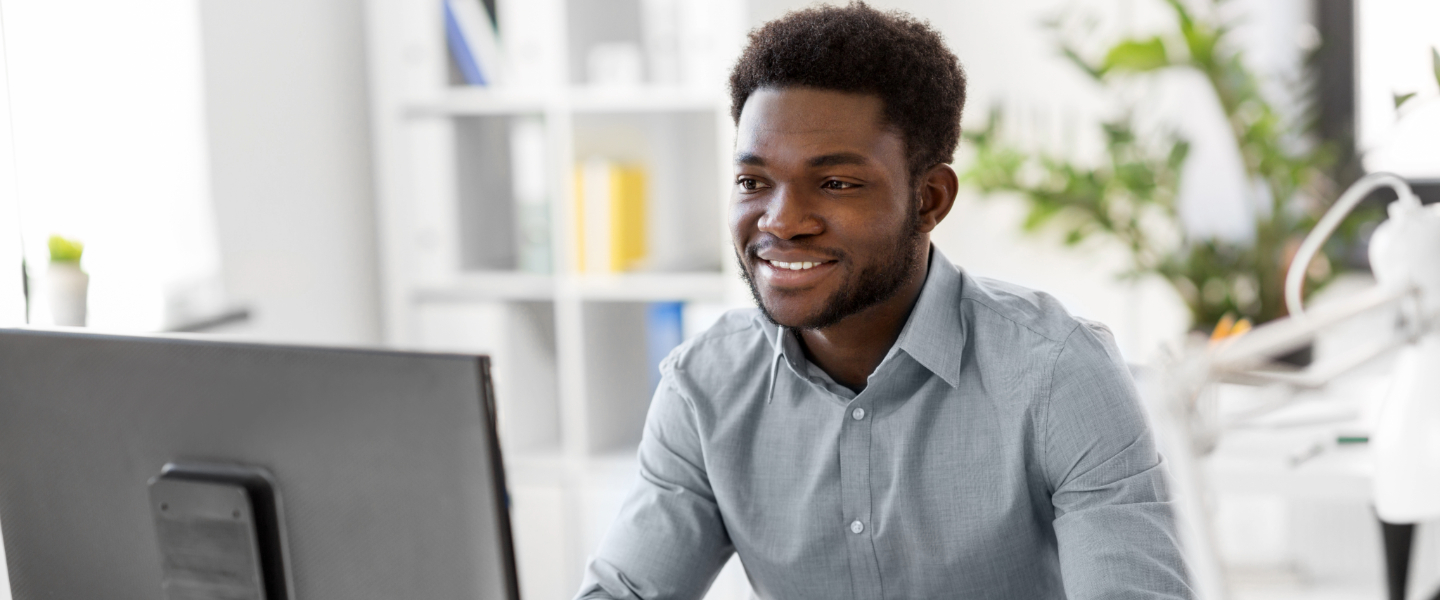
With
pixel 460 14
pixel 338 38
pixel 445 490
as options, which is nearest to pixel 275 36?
pixel 338 38

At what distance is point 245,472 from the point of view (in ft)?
2.81

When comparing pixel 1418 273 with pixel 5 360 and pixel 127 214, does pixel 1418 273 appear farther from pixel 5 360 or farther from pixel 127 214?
pixel 127 214

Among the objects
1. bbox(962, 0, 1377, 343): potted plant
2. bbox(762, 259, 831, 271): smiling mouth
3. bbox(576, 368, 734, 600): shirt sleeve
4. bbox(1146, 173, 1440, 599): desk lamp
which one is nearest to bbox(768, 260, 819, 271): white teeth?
bbox(762, 259, 831, 271): smiling mouth

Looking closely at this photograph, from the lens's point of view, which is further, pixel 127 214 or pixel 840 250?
pixel 127 214

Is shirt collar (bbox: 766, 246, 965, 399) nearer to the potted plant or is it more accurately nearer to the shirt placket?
the shirt placket

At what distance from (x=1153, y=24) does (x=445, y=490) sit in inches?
104

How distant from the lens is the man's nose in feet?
3.65

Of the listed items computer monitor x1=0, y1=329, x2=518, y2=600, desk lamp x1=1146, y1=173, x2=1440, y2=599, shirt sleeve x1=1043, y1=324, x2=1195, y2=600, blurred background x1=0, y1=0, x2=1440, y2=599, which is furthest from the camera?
blurred background x1=0, y1=0, x2=1440, y2=599

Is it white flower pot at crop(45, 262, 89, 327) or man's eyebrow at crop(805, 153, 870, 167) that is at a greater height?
man's eyebrow at crop(805, 153, 870, 167)

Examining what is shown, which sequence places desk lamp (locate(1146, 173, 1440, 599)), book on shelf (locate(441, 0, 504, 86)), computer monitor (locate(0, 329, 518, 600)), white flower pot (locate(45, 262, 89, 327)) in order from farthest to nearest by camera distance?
book on shelf (locate(441, 0, 504, 86)) → white flower pot (locate(45, 262, 89, 327)) → computer monitor (locate(0, 329, 518, 600)) → desk lamp (locate(1146, 173, 1440, 599))

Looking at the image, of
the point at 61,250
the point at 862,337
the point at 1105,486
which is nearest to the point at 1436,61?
the point at 1105,486

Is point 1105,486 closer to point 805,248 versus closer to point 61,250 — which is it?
point 805,248

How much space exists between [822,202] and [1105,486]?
0.35m

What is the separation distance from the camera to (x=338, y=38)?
2.84 meters
